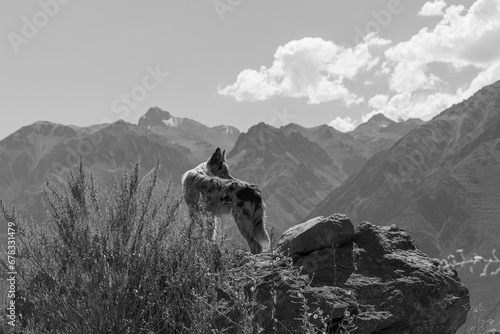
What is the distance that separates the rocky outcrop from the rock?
0.01 m

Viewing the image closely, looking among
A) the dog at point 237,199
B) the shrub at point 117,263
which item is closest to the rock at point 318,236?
the shrub at point 117,263

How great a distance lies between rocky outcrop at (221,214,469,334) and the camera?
5.96 meters

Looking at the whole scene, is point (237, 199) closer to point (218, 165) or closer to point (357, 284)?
point (218, 165)

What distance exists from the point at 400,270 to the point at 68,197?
4.40m

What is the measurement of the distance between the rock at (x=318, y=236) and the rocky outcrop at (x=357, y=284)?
14 mm

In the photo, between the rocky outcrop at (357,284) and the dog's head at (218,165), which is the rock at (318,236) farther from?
the dog's head at (218,165)

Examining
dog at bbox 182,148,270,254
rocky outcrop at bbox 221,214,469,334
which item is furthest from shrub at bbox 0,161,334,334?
dog at bbox 182,148,270,254

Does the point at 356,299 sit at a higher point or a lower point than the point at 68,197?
lower

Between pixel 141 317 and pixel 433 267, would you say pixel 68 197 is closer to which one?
pixel 141 317

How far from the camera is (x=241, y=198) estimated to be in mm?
11133

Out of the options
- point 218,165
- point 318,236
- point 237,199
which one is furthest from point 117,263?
point 218,165

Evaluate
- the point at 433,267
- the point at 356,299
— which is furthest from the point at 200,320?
the point at 433,267

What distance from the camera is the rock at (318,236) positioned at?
23.9ft

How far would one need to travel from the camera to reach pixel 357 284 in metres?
6.72
